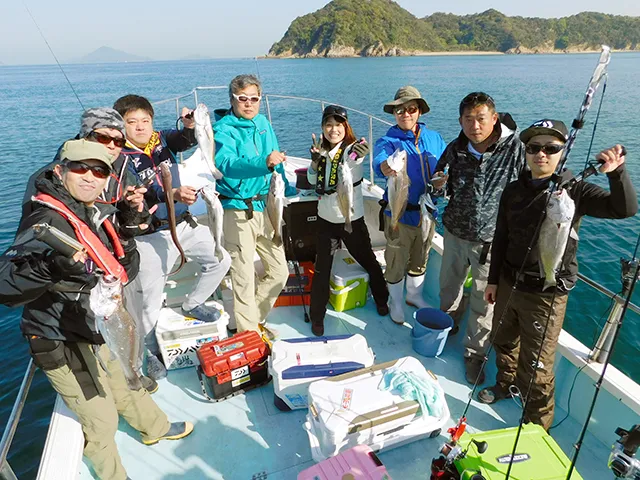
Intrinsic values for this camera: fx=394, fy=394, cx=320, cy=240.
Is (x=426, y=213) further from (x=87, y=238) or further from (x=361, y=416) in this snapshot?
(x=87, y=238)

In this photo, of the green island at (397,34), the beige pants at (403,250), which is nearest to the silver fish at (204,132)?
the beige pants at (403,250)

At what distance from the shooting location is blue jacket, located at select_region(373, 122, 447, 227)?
4.01m

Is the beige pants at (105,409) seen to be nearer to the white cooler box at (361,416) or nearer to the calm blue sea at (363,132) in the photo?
the white cooler box at (361,416)

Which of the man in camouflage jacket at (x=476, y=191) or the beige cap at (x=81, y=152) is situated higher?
the beige cap at (x=81, y=152)

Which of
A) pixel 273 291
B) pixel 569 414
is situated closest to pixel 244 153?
pixel 273 291

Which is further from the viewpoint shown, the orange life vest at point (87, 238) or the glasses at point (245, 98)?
the glasses at point (245, 98)

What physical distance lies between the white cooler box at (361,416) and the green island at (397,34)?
11172 cm

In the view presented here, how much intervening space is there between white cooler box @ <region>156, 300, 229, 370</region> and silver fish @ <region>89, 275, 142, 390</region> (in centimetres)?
127

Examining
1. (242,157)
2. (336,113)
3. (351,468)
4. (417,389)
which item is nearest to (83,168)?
(242,157)

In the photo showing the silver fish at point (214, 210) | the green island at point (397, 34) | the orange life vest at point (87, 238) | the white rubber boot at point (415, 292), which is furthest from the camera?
the green island at point (397, 34)

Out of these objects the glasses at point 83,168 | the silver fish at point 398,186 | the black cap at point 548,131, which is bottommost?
the silver fish at point 398,186

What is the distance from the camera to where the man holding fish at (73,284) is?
2088 mm

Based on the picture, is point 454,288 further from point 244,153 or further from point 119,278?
point 119,278

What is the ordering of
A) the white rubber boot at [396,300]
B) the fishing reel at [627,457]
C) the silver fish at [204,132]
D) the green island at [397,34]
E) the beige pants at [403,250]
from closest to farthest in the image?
the fishing reel at [627,457] < the silver fish at [204,132] < the beige pants at [403,250] < the white rubber boot at [396,300] < the green island at [397,34]
